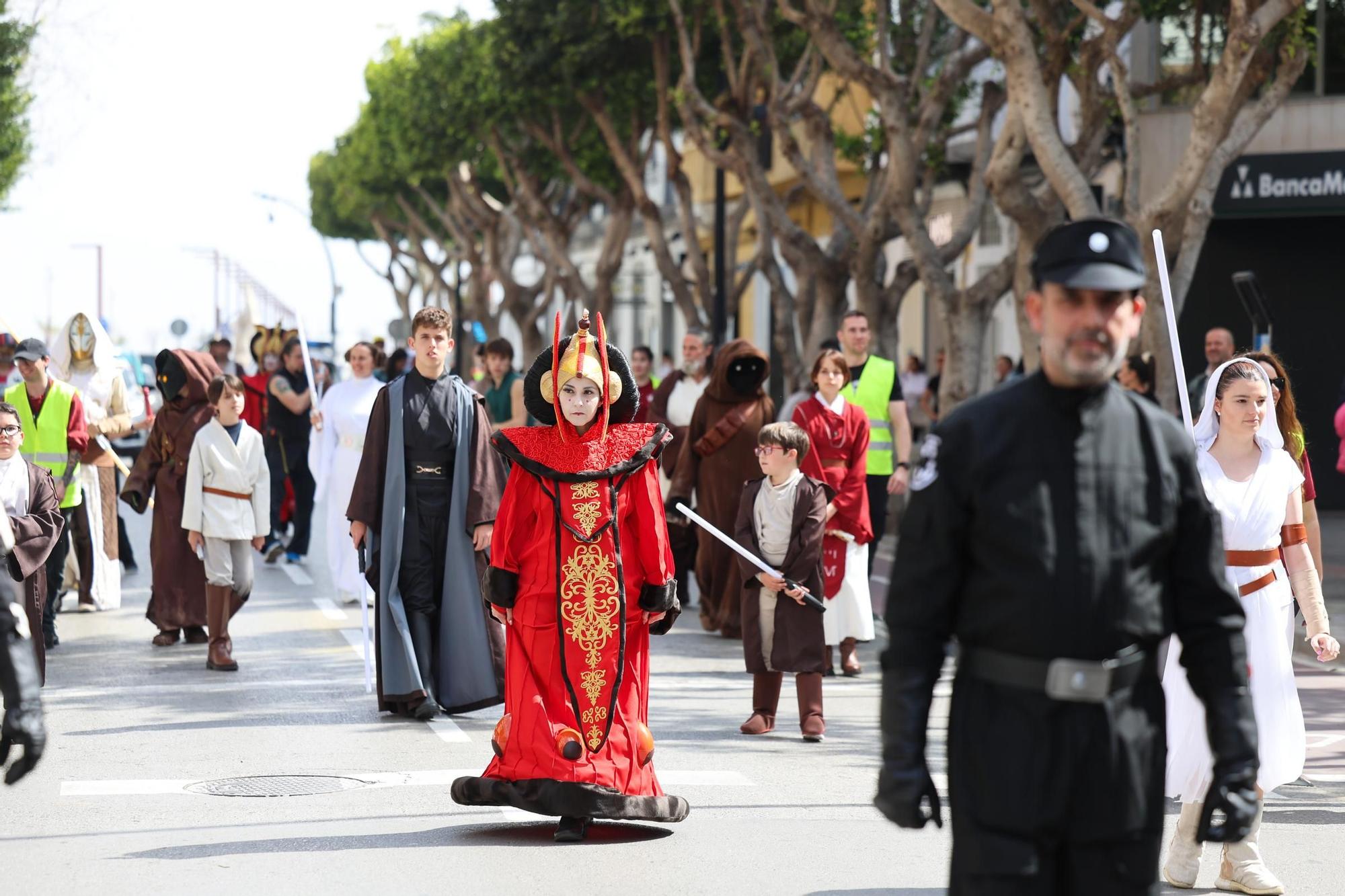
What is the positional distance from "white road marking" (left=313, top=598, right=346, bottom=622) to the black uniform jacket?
10.5 m

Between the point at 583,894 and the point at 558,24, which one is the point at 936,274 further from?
the point at 583,894

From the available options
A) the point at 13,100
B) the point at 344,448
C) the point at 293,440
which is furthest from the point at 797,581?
the point at 13,100

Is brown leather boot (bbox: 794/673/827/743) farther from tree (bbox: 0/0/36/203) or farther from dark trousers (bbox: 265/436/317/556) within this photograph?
tree (bbox: 0/0/36/203)

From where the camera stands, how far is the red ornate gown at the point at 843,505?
10.9 metres

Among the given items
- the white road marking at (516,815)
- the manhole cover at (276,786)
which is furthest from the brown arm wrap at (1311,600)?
the manhole cover at (276,786)

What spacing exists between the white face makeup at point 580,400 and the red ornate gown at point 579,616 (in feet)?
0.18

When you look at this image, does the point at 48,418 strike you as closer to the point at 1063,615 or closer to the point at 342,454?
the point at 342,454

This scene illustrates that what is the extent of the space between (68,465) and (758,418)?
14.1 ft

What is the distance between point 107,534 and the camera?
14523 mm

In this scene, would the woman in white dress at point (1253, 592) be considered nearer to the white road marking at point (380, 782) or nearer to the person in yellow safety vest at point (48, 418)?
the white road marking at point (380, 782)

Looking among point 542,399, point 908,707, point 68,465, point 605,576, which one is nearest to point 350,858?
point 605,576

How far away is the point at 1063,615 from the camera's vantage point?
151 inches

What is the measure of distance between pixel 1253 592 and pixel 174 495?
7.81 m

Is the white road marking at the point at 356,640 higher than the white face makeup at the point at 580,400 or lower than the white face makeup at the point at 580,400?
lower
